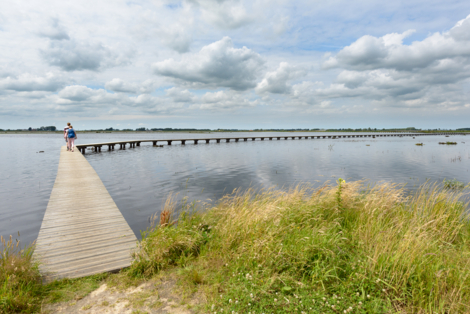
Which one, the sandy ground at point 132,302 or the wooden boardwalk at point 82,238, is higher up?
the wooden boardwalk at point 82,238

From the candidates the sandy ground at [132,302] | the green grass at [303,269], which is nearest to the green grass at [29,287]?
the sandy ground at [132,302]

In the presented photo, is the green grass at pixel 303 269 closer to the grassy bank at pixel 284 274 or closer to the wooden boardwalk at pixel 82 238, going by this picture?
the grassy bank at pixel 284 274

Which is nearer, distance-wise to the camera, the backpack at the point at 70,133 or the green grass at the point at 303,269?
the green grass at the point at 303,269

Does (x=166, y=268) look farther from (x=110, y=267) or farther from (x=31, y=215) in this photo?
(x=31, y=215)

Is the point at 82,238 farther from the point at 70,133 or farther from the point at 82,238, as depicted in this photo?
the point at 70,133

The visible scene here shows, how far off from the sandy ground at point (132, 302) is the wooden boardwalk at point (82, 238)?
82 centimetres

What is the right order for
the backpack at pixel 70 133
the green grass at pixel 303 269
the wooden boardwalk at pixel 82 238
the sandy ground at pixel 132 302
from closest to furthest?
the green grass at pixel 303 269 < the sandy ground at pixel 132 302 < the wooden boardwalk at pixel 82 238 < the backpack at pixel 70 133

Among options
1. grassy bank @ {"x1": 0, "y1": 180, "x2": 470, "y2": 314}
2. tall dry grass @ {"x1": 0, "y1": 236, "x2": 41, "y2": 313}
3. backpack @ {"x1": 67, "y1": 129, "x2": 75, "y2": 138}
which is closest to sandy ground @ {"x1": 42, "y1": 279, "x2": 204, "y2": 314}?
grassy bank @ {"x1": 0, "y1": 180, "x2": 470, "y2": 314}

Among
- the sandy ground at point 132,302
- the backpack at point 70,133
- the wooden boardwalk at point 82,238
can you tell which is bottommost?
the sandy ground at point 132,302

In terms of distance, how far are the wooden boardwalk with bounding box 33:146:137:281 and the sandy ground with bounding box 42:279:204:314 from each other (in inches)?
32.2

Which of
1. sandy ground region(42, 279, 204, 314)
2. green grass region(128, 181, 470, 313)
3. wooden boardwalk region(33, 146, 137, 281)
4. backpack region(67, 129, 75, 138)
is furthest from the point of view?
backpack region(67, 129, 75, 138)

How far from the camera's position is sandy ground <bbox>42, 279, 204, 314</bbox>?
3918 mm

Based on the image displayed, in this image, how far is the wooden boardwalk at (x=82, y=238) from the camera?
5121mm

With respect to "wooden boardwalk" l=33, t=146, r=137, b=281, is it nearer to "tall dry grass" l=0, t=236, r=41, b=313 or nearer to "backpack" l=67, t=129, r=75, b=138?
"tall dry grass" l=0, t=236, r=41, b=313
